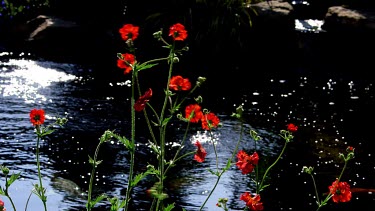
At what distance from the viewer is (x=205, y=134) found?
5.64 m

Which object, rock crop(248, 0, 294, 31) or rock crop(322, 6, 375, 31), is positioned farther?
rock crop(322, 6, 375, 31)

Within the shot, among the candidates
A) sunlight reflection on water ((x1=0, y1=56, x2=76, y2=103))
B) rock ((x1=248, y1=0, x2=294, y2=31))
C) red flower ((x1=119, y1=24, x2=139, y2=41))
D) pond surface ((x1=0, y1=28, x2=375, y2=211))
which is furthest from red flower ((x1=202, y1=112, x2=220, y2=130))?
rock ((x1=248, y1=0, x2=294, y2=31))

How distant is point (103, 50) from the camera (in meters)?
8.93

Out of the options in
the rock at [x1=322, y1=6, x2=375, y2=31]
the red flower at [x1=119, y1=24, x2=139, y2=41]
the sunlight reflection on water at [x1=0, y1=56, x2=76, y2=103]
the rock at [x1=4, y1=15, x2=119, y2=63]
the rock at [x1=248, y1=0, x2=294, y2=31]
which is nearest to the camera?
the red flower at [x1=119, y1=24, x2=139, y2=41]

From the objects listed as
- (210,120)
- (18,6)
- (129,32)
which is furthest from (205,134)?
(18,6)

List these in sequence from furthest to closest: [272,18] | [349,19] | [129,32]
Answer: [349,19], [272,18], [129,32]

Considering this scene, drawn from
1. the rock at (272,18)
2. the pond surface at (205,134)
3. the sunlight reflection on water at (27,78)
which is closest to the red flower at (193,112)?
the pond surface at (205,134)

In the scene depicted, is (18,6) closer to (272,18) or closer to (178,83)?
(272,18)

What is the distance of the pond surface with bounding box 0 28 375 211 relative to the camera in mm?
4234

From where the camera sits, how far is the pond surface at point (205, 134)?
4.23 metres

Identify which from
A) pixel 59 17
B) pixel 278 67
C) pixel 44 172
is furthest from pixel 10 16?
pixel 44 172

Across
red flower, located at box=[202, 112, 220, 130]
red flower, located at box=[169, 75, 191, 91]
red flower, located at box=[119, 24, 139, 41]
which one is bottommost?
red flower, located at box=[202, 112, 220, 130]

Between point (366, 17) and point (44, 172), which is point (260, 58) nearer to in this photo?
point (366, 17)

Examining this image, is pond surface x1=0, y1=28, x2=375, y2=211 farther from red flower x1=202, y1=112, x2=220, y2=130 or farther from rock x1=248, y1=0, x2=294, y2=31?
red flower x1=202, y1=112, x2=220, y2=130
